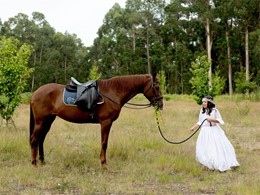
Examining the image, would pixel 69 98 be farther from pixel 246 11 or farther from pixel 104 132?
pixel 246 11

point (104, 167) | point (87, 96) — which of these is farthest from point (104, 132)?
point (87, 96)

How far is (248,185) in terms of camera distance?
6.13m

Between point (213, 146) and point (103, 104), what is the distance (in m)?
2.67

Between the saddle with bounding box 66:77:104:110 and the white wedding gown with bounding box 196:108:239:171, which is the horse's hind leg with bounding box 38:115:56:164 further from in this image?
the white wedding gown with bounding box 196:108:239:171

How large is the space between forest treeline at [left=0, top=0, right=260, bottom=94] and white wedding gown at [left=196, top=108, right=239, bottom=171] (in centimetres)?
2456

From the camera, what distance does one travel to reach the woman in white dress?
24.6 feet

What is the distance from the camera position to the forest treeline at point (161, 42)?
36.9 meters

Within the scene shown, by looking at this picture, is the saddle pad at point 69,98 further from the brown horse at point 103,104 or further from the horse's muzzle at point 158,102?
the horse's muzzle at point 158,102

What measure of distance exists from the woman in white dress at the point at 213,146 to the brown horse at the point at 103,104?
120 centimetres

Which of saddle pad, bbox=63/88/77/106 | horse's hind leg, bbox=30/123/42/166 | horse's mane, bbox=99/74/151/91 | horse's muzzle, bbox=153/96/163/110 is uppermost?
horse's mane, bbox=99/74/151/91

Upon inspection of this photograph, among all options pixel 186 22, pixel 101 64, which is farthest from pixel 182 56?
pixel 101 64

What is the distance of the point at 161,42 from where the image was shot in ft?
163

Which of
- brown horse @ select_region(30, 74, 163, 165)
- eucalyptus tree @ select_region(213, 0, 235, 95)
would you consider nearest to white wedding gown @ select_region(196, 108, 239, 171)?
brown horse @ select_region(30, 74, 163, 165)

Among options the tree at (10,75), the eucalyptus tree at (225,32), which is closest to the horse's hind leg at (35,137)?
the tree at (10,75)
